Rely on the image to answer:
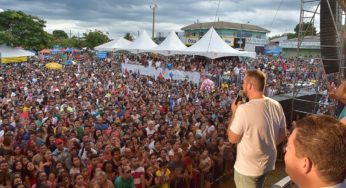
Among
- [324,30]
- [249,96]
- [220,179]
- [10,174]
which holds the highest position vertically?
[324,30]

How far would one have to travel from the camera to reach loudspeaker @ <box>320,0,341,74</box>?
28.1ft

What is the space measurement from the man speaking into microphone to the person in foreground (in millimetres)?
1452

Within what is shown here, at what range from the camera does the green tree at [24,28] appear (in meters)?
27.8

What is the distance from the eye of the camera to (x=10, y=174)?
18.8ft

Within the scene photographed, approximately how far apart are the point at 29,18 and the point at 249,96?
97.4 ft

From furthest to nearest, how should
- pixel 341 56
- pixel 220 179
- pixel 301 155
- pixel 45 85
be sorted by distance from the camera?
pixel 45 85, pixel 341 56, pixel 220 179, pixel 301 155

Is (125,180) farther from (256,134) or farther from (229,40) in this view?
(229,40)

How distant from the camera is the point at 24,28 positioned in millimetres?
28516

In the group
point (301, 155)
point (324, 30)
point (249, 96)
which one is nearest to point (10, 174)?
point (249, 96)

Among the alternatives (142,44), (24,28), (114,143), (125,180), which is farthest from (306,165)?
(24,28)

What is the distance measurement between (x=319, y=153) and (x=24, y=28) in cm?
3085

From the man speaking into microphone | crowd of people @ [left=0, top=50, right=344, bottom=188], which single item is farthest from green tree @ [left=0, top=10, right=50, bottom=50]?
the man speaking into microphone

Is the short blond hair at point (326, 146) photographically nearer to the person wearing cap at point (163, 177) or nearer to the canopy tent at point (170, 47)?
the person wearing cap at point (163, 177)

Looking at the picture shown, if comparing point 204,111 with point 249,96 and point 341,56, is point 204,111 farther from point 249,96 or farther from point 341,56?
point 249,96
